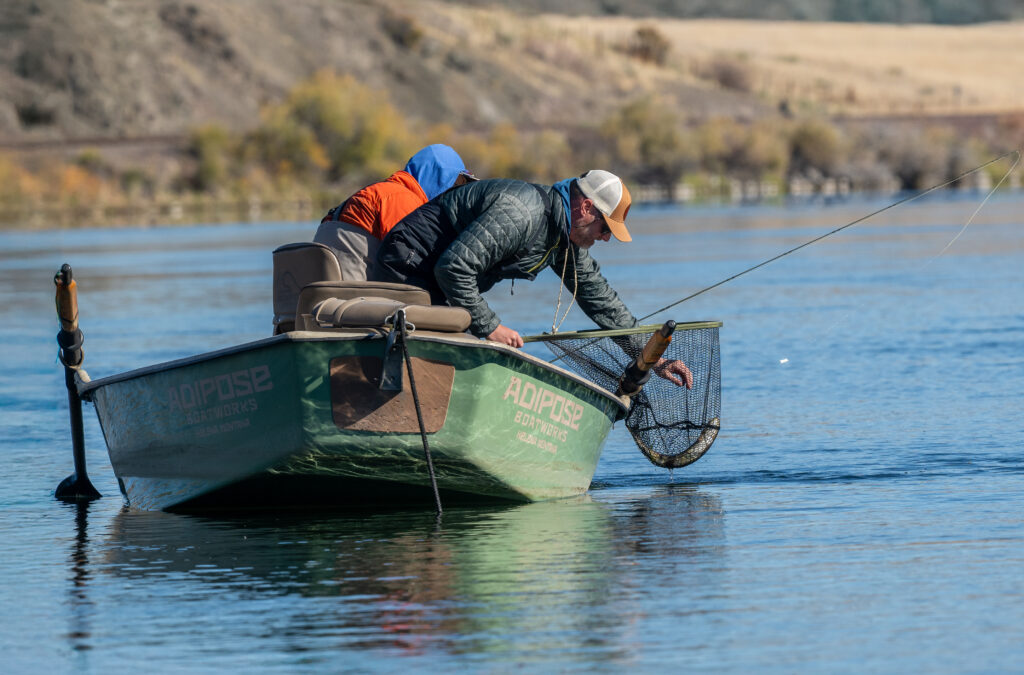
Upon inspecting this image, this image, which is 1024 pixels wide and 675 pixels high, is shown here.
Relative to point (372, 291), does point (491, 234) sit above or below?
above

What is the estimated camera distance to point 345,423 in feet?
33.3

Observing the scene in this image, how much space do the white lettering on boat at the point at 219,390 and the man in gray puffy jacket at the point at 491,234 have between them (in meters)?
0.91

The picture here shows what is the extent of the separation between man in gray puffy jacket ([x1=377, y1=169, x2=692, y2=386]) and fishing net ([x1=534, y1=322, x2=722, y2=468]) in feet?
3.18

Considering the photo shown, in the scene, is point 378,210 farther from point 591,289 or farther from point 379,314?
point 591,289

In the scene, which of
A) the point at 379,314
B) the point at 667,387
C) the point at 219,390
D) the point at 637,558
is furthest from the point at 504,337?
the point at 667,387

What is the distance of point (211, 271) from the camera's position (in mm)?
39938

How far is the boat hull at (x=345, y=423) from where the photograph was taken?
10078 millimetres

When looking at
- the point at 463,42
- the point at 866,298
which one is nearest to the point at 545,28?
the point at 463,42

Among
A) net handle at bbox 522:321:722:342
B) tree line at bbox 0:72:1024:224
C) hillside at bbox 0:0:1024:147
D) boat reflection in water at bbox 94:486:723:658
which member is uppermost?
hillside at bbox 0:0:1024:147

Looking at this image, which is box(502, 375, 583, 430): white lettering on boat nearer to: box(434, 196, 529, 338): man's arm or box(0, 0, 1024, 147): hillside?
box(434, 196, 529, 338): man's arm

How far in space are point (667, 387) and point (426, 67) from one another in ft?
373

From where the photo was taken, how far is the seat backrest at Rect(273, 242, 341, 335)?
10.5 meters

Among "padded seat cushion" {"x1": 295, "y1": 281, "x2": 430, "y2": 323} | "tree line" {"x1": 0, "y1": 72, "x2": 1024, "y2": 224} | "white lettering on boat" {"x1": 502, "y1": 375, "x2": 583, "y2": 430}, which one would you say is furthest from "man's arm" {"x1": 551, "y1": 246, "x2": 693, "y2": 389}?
"tree line" {"x1": 0, "y1": 72, "x2": 1024, "y2": 224}

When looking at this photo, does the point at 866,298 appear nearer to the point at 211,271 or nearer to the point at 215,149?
the point at 211,271
